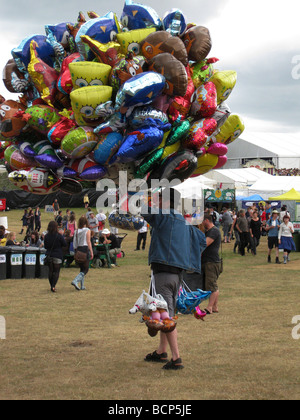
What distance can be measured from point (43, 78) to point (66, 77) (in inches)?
14.1

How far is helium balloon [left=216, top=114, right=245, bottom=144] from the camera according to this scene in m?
6.99

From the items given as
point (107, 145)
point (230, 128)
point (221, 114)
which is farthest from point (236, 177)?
point (107, 145)

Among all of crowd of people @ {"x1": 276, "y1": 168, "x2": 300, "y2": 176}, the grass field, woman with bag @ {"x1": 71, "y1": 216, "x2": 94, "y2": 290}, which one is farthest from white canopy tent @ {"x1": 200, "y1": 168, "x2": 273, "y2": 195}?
woman with bag @ {"x1": 71, "y1": 216, "x2": 94, "y2": 290}

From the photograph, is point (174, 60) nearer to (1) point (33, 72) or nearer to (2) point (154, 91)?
(2) point (154, 91)

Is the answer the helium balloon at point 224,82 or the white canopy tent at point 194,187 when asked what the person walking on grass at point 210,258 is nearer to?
the helium balloon at point 224,82

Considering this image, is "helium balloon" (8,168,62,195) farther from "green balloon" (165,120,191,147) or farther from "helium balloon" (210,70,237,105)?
"helium balloon" (210,70,237,105)

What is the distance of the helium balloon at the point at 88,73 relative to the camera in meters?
5.73

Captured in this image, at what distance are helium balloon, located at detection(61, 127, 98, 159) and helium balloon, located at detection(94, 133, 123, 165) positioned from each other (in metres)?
0.08

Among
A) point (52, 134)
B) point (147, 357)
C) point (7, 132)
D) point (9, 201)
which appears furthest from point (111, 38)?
point (9, 201)

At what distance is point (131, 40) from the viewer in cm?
588

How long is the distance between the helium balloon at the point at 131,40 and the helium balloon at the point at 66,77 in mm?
532

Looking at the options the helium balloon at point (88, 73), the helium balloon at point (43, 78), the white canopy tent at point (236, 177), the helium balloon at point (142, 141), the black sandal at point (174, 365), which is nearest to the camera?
the helium balloon at point (142, 141)

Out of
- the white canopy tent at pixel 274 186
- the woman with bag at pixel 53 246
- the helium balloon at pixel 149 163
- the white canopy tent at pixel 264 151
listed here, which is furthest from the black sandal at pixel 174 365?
the white canopy tent at pixel 264 151
